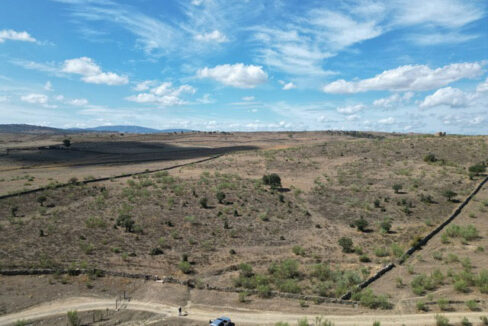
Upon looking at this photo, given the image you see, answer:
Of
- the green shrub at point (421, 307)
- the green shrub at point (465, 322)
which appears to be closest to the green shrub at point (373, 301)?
the green shrub at point (421, 307)

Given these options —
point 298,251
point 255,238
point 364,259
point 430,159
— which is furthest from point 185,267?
point 430,159

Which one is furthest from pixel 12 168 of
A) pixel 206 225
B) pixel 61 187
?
pixel 206 225

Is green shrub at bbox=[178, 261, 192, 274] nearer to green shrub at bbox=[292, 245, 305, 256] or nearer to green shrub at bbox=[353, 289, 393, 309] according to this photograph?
green shrub at bbox=[292, 245, 305, 256]

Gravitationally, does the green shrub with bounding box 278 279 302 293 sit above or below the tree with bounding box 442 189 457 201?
below

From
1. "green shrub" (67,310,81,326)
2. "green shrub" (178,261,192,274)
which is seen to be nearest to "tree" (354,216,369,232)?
"green shrub" (178,261,192,274)

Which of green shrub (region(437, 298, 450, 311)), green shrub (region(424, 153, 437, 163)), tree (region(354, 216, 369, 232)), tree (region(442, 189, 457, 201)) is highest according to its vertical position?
green shrub (region(424, 153, 437, 163))

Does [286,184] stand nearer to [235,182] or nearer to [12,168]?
[235,182]

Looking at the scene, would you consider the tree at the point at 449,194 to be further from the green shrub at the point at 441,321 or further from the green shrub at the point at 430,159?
the green shrub at the point at 441,321
